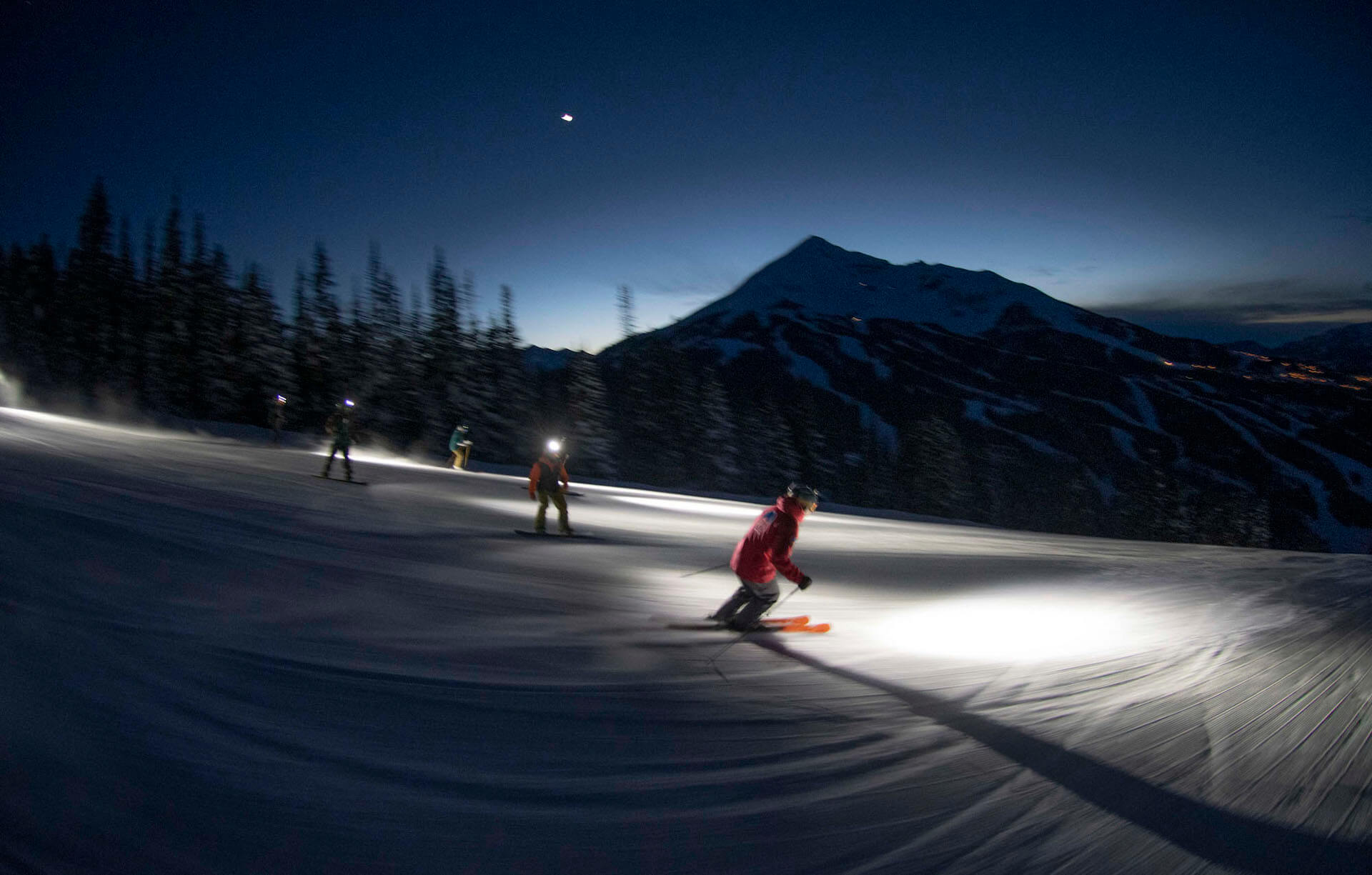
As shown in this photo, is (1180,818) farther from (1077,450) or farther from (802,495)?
(1077,450)

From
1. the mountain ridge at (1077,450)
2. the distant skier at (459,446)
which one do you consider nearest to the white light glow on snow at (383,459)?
the distant skier at (459,446)

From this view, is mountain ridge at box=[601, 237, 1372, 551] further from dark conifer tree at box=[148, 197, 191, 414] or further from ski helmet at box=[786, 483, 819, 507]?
ski helmet at box=[786, 483, 819, 507]

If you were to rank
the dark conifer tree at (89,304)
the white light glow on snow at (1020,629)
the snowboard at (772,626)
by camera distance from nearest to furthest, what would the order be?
the white light glow on snow at (1020,629)
the snowboard at (772,626)
the dark conifer tree at (89,304)

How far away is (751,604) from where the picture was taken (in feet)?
21.4

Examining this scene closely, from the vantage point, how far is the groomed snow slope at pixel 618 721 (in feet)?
9.64

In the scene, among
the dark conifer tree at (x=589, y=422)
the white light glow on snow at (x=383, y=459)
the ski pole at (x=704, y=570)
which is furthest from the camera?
the dark conifer tree at (x=589, y=422)

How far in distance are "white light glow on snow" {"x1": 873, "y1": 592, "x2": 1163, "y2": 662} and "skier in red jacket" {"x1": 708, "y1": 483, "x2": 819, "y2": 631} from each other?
1289 millimetres

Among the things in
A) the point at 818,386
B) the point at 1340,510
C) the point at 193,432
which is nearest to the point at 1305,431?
the point at 1340,510

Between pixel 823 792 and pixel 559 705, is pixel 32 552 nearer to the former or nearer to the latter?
pixel 559 705

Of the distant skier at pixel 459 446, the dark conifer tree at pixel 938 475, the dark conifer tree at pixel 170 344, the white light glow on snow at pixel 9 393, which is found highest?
the dark conifer tree at pixel 170 344

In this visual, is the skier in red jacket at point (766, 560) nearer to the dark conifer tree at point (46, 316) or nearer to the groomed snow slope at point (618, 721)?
the groomed snow slope at point (618, 721)

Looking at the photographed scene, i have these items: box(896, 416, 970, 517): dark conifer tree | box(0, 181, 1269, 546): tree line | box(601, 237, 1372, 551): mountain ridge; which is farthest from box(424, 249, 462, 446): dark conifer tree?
box(896, 416, 970, 517): dark conifer tree

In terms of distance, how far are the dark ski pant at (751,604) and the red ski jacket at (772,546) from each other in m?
0.08

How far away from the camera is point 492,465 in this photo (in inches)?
1228
